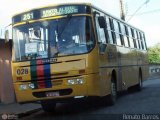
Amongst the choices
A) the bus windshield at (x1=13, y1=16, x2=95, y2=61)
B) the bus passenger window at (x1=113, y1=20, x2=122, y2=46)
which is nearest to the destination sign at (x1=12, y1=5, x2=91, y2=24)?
the bus windshield at (x1=13, y1=16, x2=95, y2=61)

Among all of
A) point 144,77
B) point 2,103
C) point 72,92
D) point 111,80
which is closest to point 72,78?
point 72,92

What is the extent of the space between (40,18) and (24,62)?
143cm

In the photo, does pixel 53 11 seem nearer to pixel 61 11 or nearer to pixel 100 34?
pixel 61 11

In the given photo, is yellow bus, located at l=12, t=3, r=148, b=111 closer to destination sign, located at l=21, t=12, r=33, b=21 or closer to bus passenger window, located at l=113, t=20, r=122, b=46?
destination sign, located at l=21, t=12, r=33, b=21

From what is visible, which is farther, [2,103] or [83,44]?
[2,103]

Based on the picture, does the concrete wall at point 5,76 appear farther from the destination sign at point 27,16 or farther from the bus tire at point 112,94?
the bus tire at point 112,94

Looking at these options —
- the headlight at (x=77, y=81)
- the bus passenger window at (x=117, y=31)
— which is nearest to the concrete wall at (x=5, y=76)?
the bus passenger window at (x=117, y=31)

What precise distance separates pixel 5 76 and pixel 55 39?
23.4 feet

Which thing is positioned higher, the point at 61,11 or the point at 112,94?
the point at 61,11

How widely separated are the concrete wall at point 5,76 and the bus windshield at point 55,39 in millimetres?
5771

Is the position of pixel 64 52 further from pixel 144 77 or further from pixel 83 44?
pixel 144 77

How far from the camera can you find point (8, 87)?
21.0 meters

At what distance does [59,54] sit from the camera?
14.2 m

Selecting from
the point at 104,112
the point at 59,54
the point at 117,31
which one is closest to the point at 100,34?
the point at 59,54
